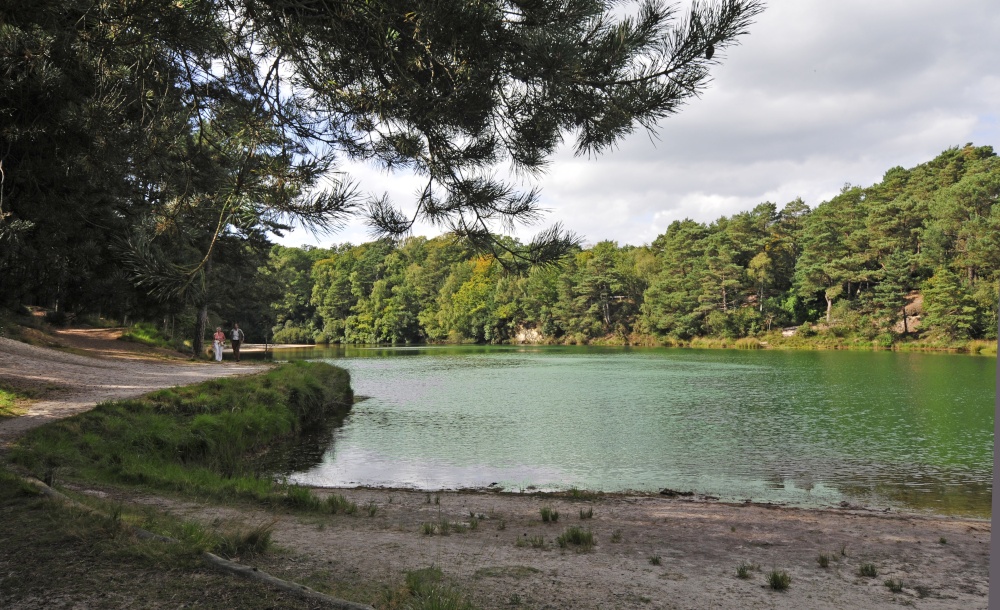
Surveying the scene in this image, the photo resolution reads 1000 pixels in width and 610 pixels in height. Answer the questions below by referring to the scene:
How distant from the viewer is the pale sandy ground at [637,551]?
12.7 feet

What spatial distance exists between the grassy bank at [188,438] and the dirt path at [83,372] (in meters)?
0.51

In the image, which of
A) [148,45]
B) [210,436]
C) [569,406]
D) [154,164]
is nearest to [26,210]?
[154,164]

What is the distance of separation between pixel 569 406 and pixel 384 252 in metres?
14.1

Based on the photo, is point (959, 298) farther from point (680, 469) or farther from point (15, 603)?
point (15, 603)

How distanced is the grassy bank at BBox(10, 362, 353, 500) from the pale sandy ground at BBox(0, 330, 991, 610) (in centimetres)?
69

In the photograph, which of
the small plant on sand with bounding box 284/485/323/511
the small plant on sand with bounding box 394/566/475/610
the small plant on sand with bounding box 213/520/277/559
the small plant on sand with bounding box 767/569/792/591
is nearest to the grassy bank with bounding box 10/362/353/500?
the small plant on sand with bounding box 284/485/323/511

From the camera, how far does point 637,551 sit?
16.8 ft

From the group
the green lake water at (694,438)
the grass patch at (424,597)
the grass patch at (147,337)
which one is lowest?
the green lake water at (694,438)

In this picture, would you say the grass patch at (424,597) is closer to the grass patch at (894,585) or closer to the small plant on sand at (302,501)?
the small plant on sand at (302,501)

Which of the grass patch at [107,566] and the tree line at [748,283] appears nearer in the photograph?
the grass patch at [107,566]

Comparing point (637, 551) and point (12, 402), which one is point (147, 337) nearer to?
point (12, 402)

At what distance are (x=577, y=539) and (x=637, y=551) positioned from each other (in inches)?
19.5

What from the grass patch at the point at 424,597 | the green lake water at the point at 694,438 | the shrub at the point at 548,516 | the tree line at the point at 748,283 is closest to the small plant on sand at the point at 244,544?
the grass patch at the point at 424,597

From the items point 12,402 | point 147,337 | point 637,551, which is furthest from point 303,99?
point 147,337
